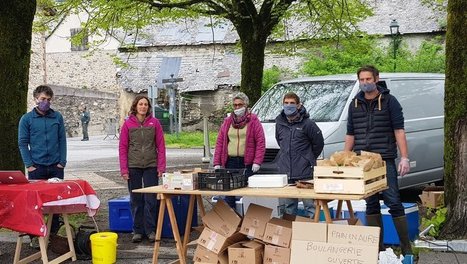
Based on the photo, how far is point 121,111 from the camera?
134 ft

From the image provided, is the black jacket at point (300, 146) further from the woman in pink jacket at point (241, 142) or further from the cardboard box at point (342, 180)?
the cardboard box at point (342, 180)

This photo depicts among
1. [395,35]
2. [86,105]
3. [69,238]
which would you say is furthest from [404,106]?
[86,105]

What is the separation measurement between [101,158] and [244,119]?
1568 centimetres

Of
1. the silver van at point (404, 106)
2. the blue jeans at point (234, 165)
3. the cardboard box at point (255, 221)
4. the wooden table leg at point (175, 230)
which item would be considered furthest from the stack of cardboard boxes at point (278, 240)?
the silver van at point (404, 106)

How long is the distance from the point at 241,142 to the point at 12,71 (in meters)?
3.77

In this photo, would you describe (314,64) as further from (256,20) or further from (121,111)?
(256,20)

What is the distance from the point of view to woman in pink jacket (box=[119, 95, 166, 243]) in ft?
27.1

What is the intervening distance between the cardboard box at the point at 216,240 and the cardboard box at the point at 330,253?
812 mm

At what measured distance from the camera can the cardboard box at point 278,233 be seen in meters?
6.29

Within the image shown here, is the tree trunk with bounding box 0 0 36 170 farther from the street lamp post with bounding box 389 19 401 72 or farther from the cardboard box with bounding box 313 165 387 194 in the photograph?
the street lamp post with bounding box 389 19 401 72

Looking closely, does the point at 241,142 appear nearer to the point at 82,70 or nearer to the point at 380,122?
the point at 380,122

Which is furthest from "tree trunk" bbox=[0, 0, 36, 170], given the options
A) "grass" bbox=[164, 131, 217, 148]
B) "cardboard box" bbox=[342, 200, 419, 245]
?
"grass" bbox=[164, 131, 217, 148]

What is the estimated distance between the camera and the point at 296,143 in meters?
7.21

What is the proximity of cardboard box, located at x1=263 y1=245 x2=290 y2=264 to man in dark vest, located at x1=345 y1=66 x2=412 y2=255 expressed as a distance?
4.36ft
